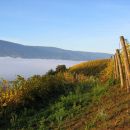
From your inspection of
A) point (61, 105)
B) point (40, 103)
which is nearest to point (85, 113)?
point (61, 105)

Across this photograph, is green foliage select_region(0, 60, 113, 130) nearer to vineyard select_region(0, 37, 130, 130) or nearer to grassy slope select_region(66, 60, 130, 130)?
vineyard select_region(0, 37, 130, 130)

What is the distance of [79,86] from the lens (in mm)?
25391

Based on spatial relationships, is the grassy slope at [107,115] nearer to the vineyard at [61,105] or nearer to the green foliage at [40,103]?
the vineyard at [61,105]

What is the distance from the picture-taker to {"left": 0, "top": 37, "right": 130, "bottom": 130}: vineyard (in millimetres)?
15359

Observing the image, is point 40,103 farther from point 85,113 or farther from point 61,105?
point 85,113

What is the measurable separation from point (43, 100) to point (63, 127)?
636 cm

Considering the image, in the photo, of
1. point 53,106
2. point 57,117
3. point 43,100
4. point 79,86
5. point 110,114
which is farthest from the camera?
point 79,86

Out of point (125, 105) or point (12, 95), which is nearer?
point (125, 105)

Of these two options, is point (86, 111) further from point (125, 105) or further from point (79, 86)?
point (79, 86)

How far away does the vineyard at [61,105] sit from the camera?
15.4 metres

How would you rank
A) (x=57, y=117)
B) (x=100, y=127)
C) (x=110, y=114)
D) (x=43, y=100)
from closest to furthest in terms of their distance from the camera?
(x=100, y=127) < (x=110, y=114) < (x=57, y=117) < (x=43, y=100)

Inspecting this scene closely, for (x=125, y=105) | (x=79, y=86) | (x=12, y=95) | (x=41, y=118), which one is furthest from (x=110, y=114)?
(x=79, y=86)

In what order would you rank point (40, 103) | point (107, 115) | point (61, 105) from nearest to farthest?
point (107, 115), point (61, 105), point (40, 103)

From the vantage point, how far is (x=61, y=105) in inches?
785
